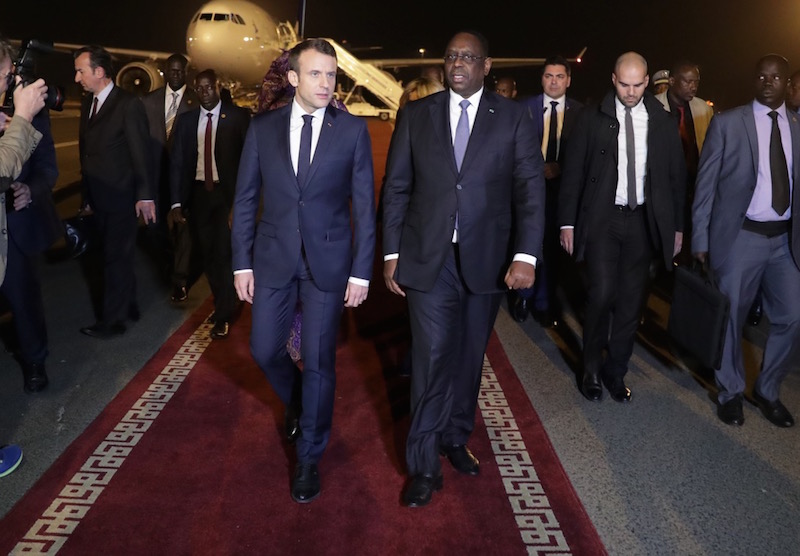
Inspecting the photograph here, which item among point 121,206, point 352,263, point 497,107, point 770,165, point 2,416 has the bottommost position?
point 2,416

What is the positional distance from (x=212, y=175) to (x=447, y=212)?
2690 mm

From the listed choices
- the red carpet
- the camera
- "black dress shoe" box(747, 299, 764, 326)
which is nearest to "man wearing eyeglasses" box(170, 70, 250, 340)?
the red carpet

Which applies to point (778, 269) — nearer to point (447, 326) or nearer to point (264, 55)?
point (447, 326)

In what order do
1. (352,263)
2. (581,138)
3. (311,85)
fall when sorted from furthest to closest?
(581,138)
(352,263)
(311,85)

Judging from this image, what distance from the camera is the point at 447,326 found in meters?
3.08

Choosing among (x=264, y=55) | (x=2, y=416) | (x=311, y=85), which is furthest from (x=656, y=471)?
(x=264, y=55)

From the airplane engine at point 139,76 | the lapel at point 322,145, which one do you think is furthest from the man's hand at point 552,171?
the airplane engine at point 139,76

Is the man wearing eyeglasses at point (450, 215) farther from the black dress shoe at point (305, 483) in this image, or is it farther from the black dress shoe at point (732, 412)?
the black dress shoe at point (732, 412)

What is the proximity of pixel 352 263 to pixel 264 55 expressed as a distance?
17718 millimetres

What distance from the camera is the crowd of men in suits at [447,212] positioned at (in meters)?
2.98

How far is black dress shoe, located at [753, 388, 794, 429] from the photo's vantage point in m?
3.83

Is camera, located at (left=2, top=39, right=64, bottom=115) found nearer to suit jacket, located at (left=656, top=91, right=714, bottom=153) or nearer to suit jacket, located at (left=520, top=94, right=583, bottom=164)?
suit jacket, located at (left=520, top=94, right=583, bottom=164)

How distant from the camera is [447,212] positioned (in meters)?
2.99

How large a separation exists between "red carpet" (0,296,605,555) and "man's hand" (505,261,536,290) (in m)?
0.94
